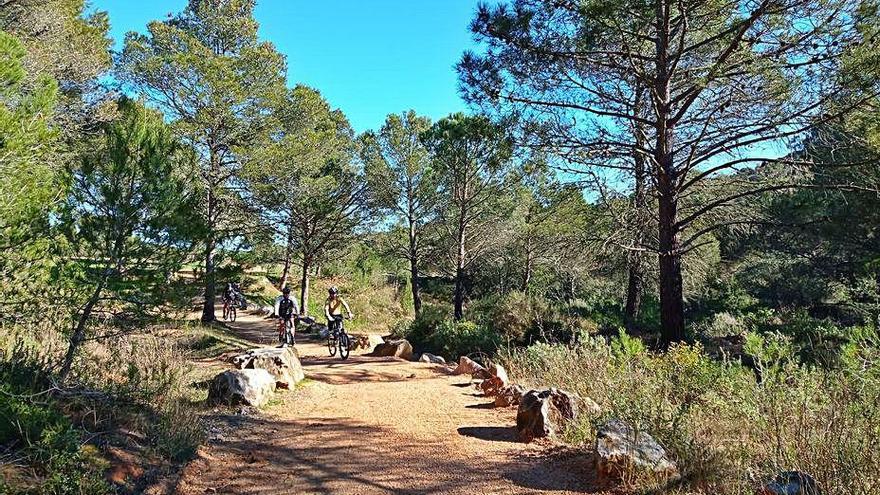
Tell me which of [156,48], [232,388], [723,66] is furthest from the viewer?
[156,48]

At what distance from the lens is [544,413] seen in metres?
4.99

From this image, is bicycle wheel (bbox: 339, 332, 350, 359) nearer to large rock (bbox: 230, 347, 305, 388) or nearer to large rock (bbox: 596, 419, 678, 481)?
large rock (bbox: 230, 347, 305, 388)

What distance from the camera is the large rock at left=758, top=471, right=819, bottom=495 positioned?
9.16 feet

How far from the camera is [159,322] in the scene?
211 inches

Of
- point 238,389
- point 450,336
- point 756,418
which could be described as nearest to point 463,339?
point 450,336

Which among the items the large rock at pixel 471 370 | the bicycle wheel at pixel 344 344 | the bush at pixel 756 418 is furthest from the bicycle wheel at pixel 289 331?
the bush at pixel 756 418

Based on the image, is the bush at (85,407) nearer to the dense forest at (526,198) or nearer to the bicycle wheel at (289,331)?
the dense forest at (526,198)

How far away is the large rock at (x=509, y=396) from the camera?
6.50 m

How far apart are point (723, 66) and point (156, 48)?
49.8ft

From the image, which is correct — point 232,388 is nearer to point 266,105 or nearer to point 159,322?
point 159,322

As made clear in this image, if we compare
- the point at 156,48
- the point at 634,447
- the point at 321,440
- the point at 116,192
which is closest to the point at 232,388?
the point at 321,440

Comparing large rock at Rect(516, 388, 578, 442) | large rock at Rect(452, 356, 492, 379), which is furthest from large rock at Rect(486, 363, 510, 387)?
large rock at Rect(516, 388, 578, 442)

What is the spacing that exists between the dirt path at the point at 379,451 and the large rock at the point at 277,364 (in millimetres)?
293

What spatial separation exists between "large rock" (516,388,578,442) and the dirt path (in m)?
0.23
